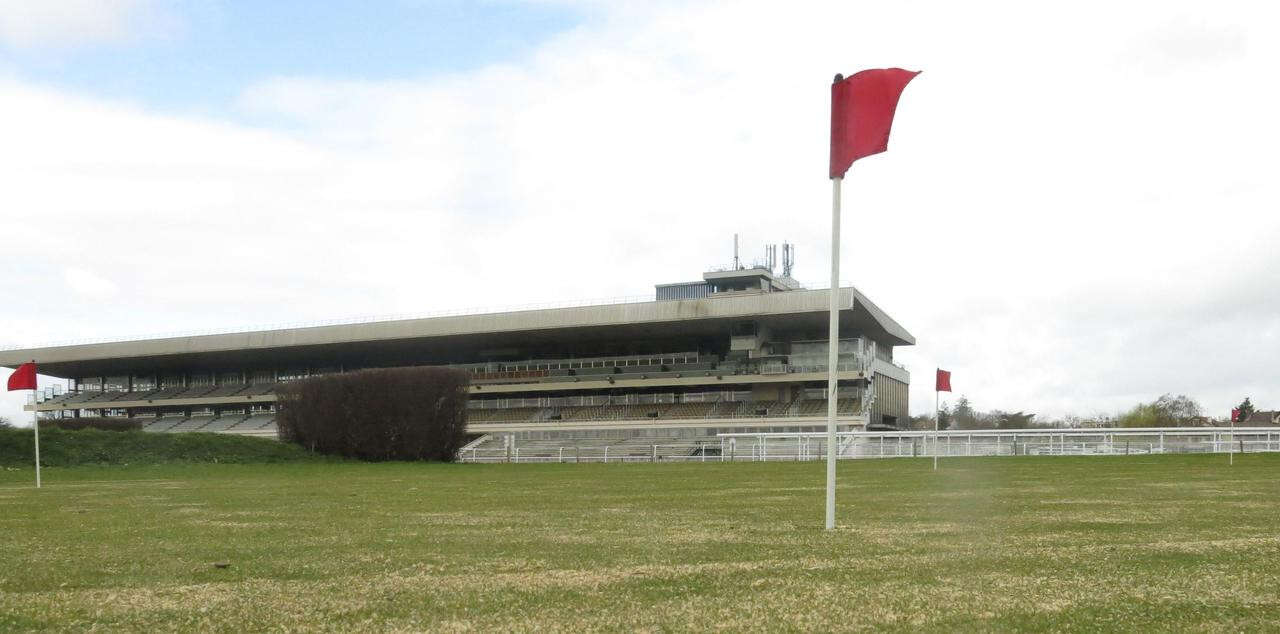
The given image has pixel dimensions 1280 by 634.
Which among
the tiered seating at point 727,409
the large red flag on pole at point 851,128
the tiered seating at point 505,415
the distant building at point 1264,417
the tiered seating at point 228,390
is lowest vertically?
the distant building at point 1264,417

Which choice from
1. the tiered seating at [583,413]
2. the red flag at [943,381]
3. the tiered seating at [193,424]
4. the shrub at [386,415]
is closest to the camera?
the red flag at [943,381]

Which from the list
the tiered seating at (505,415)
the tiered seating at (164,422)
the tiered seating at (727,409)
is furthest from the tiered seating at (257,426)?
the tiered seating at (727,409)

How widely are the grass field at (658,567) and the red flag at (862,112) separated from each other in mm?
3062

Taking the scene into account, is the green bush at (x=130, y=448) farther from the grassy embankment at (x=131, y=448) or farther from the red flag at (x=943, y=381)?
the red flag at (x=943, y=381)

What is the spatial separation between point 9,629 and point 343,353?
2858 inches

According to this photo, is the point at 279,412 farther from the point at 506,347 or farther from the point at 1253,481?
the point at 1253,481

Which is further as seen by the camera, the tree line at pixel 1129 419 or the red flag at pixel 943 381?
the tree line at pixel 1129 419

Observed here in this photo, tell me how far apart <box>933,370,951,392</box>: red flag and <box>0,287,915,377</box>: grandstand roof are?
23022mm

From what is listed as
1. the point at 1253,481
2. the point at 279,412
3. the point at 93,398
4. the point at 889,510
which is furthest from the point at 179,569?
the point at 93,398

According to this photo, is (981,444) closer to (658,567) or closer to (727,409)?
(727,409)

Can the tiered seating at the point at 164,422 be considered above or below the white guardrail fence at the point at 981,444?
below

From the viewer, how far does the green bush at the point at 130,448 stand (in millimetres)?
32312

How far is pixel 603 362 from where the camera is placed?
6900 cm

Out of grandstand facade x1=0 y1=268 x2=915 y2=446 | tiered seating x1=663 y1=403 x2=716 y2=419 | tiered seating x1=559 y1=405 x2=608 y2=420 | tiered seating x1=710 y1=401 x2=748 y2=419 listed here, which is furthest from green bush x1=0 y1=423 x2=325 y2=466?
tiered seating x1=710 y1=401 x2=748 y2=419
